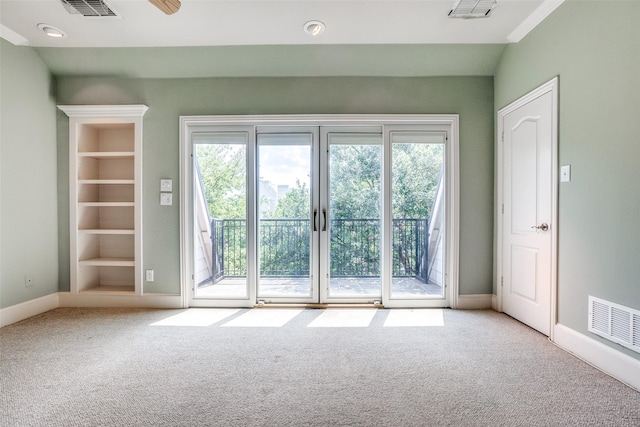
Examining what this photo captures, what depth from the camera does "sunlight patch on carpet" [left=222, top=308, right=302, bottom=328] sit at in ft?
9.34

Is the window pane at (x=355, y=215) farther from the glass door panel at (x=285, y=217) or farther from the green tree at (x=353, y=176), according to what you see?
the glass door panel at (x=285, y=217)

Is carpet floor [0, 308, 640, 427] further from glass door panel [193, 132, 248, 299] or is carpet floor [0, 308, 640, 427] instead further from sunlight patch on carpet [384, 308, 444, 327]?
glass door panel [193, 132, 248, 299]

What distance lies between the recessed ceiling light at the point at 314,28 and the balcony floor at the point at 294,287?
2.56 meters

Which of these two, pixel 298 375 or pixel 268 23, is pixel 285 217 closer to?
pixel 298 375

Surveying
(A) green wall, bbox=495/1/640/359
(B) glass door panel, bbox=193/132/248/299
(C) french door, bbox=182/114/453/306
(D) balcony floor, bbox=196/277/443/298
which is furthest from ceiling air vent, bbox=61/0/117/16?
(A) green wall, bbox=495/1/640/359

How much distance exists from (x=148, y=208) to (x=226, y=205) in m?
0.88

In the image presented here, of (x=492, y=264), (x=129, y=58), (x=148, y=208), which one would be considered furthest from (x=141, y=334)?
(x=492, y=264)

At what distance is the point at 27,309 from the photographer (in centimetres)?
300

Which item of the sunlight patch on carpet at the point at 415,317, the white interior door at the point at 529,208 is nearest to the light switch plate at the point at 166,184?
the sunlight patch on carpet at the point at 415,317

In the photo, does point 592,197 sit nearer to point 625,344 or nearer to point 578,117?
point 578,117

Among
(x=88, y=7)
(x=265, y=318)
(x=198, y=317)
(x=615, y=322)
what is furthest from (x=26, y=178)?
(x=615, y=322)

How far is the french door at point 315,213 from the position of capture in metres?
3.31

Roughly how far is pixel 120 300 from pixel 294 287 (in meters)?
2.00

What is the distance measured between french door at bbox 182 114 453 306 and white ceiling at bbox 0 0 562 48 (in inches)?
33.5
